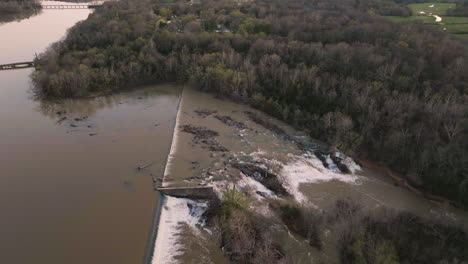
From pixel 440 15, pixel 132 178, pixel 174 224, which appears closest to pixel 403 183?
pixel 174 224

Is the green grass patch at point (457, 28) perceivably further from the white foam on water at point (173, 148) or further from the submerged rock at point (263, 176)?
the white foam on water at point (173, 148)

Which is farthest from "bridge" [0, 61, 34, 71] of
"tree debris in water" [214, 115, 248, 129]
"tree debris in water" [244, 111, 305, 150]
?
"tree debris in water" [244, 111, 305, 150]

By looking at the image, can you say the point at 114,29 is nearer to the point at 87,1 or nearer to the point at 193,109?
the point at 193,109

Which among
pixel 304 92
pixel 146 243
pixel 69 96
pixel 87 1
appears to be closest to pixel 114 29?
pixel 69 96

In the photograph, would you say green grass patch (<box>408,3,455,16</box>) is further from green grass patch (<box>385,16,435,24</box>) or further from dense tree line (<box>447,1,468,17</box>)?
green grass patch (<box>385,16,435,24</box>)

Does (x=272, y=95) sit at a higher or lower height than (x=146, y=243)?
higher
